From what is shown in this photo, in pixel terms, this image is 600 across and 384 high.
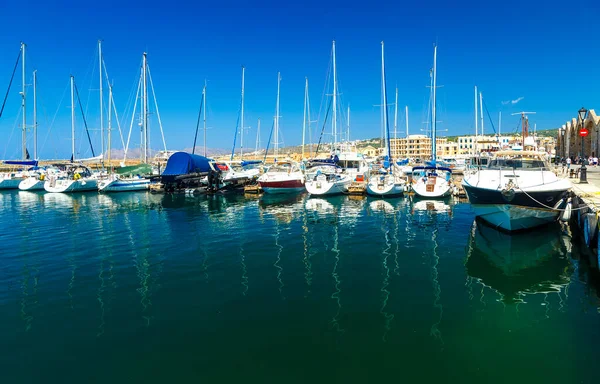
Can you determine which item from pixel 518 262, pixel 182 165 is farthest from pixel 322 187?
pixel 518 262

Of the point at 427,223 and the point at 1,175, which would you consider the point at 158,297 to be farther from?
the point at 1,175

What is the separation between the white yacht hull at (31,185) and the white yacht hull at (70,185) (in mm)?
3275

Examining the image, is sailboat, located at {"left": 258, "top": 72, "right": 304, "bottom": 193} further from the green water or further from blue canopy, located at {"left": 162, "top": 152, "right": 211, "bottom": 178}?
the green water

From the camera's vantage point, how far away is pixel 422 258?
13.4 metres

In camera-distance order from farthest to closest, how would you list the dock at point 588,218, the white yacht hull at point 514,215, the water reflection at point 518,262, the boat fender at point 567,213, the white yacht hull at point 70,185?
the white yacht hull at point 70,185
the boat fender at point 567,213
the white yacht hull at point 514,215
the dock at point 588,218
the water reflection at point 518,262

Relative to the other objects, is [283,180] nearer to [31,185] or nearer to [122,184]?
[122,184]

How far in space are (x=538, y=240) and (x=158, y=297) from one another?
14885mm

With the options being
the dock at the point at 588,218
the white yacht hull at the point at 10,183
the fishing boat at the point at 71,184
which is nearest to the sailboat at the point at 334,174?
the dock at the point at 588,218

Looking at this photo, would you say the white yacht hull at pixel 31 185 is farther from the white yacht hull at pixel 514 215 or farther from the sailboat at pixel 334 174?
the white yacht hull at pixel 514 215

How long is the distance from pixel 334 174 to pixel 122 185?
2331 centimetres

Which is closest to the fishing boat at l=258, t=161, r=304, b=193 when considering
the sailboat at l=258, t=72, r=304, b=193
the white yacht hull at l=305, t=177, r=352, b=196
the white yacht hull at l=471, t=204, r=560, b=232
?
the sailboat at l=258, t=72, r=304, b=193

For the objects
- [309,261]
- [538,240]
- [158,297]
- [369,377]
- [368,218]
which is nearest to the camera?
[369,377]

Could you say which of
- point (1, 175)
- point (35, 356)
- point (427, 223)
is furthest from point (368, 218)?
point (1, 175)

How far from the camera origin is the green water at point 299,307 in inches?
260
